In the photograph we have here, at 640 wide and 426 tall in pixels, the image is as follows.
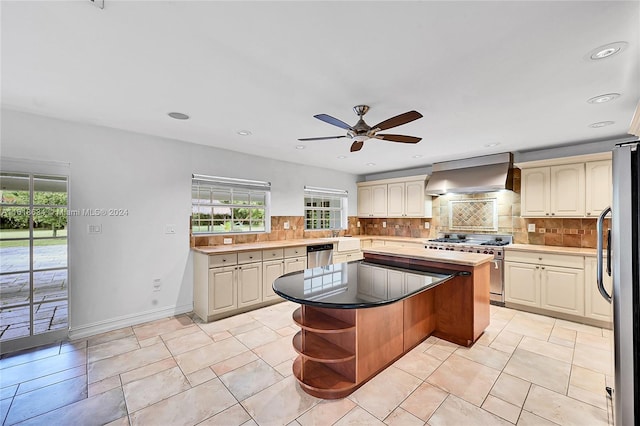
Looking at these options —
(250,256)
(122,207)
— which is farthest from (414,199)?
(122,207)

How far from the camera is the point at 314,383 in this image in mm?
2137

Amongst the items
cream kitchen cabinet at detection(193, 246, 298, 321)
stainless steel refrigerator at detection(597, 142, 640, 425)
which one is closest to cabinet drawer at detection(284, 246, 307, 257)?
cream kitchen cabinet at detection(193, 246, 298, 321)

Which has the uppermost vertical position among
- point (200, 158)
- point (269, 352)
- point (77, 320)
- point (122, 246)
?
point (200, 158)

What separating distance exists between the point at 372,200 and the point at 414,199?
41.6 inches

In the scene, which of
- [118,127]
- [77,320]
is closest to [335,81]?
[118,127]

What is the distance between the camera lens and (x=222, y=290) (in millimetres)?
3646

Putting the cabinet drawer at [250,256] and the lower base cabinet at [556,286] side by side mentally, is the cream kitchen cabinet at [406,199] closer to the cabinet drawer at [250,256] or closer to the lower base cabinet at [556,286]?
the lower base cabinet at [556,286]

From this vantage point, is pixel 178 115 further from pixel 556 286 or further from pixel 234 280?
pixel 556 286

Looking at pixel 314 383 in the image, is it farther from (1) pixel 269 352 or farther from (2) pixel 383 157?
(2) pixel 383 157

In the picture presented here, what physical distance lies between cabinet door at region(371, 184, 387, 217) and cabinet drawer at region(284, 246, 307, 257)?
236 cm

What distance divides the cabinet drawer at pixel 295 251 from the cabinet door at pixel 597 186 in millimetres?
4010

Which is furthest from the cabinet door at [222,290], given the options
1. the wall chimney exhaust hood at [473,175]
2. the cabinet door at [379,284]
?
the wall chimney exhaust hood at [473,175]

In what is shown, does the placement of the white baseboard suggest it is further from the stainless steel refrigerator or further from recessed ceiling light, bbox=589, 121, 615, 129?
recessed ceiling light, bbox=589, 121, 615, 129

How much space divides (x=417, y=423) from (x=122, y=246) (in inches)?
141
